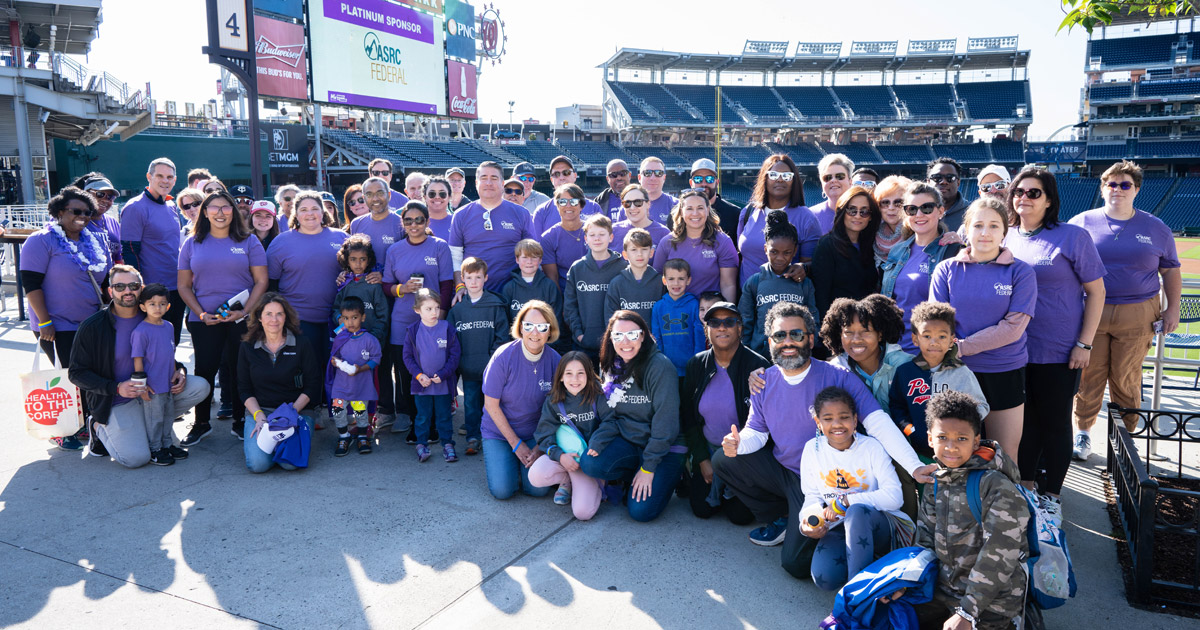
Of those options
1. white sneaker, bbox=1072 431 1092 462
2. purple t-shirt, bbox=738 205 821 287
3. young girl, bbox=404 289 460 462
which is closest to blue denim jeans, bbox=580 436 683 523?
young girl, bbox=404 289 460 462

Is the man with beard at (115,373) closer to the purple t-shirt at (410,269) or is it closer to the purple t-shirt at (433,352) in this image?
the purple t-shirt at (410,269)

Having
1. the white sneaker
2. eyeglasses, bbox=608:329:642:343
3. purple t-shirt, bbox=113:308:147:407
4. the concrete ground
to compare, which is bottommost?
the concrete ground

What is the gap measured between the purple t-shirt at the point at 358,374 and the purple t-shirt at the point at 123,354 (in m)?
1.44

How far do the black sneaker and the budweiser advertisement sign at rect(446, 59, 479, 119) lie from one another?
87.3 ft

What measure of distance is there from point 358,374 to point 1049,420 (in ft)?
15.9

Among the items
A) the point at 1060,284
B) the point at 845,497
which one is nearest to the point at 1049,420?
the point at 1060,284

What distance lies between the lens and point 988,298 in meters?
3.90

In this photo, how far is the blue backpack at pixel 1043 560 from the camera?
2936 millimetres

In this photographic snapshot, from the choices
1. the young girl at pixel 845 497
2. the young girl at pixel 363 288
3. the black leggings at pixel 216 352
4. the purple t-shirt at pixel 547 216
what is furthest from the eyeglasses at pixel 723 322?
the black leggings at pixel 216 352

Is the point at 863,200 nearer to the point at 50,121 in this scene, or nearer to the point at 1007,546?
the point at 1007,546

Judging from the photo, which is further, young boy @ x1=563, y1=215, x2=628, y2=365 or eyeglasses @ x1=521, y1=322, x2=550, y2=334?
young boy @ x1=563, y1=215, x2=628, y2=365

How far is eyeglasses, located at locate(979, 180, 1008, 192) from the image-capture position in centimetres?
524

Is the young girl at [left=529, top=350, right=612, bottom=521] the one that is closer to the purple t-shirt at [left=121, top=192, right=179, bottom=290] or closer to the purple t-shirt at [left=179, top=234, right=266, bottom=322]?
the purple t-shirt at [left=179, top=234, right=266, bottom=322]

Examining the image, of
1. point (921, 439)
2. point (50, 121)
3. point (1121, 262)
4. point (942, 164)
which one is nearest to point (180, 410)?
point (921, 439)
